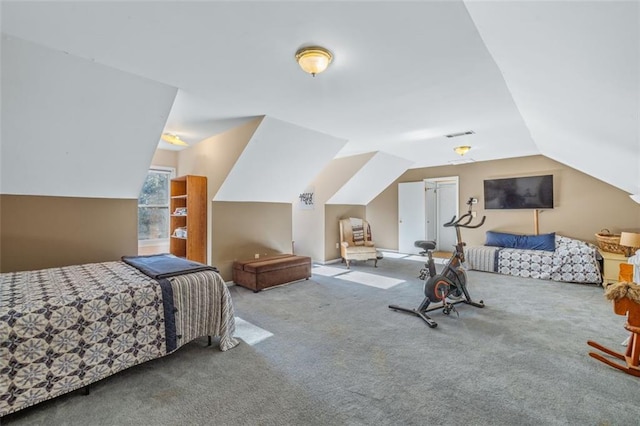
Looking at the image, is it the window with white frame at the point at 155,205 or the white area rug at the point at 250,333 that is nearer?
A: the white area rug at the point at 250,333

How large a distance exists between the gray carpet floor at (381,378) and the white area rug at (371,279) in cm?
126

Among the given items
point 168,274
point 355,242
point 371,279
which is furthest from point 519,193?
point 168,274

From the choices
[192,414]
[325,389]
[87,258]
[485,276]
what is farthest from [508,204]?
[87,258]

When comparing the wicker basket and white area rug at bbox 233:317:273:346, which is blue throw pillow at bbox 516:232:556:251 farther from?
white area rug at bbox 233:317:273:346

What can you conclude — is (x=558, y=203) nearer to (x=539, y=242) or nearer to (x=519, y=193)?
(x=519, y=193)

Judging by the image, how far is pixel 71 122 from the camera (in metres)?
2.68

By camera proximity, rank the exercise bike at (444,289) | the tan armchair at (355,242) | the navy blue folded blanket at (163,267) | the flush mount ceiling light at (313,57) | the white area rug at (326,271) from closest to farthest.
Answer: the flush mount ceiling light at (313,57), the navy blue folded blanket at (163,267), the exercise bike at (444,289), the white area rug at (326,271), the tan armchair at (355,242)

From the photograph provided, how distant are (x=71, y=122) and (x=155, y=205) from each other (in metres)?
2.85

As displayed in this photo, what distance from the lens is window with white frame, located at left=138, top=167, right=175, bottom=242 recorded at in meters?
5.21

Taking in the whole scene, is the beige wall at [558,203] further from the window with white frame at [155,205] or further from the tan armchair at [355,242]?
the window with white frame at [155,205]

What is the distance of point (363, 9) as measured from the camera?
172cm

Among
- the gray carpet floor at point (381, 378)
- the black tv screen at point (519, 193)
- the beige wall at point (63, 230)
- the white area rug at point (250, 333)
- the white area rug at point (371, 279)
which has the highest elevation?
the black tv screen at point (519, 193)

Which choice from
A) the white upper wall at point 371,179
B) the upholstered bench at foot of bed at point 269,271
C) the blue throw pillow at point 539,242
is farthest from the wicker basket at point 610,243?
the upholstered bench at foot of bed at point 269,271

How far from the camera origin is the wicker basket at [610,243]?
4.41 m
